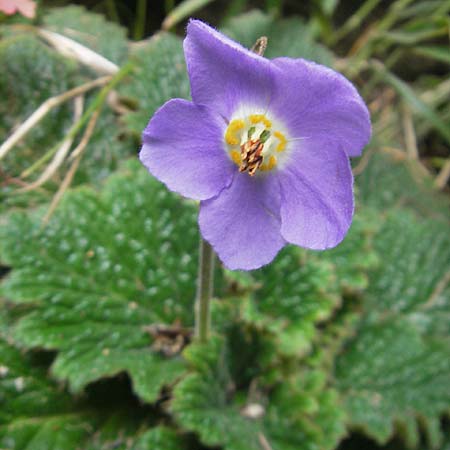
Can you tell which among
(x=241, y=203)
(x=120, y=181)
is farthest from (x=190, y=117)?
(x=120, y=181)

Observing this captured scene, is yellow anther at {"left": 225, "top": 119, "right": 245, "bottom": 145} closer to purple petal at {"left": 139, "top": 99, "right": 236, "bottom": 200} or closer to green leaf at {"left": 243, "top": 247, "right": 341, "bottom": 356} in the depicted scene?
purple petal at {"left": 139, "top": 99, "right": 236, "bottom": 200}

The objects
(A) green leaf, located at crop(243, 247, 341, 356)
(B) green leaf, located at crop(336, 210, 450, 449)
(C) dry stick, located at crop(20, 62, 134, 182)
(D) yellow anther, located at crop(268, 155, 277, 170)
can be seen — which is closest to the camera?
(D) yellow anther, located at crop(268, 155, 277, 170)

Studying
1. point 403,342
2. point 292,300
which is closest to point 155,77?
point 292,300

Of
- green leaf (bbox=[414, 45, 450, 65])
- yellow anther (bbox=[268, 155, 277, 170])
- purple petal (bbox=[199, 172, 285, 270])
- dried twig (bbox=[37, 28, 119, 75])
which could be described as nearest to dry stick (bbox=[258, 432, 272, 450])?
purple petal (bbox=[199, 172, 285, 270])

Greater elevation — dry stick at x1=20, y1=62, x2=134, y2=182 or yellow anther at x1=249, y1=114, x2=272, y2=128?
yellow anther at x1=249, y1=114, x2=272, y2=128

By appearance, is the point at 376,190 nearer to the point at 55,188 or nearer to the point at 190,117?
the point at 55,188

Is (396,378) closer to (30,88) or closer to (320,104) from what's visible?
(320,104)

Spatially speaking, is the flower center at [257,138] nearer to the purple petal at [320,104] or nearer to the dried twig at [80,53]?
the purple petal at [320,104]
